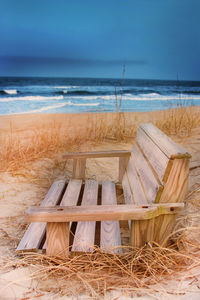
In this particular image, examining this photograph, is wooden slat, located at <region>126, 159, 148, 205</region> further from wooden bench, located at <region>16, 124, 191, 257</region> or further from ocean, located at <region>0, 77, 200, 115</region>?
ocean, located at <region>0, 77, 200, 115</region>

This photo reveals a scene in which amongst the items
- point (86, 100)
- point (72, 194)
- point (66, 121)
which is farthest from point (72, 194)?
point (86, 100)

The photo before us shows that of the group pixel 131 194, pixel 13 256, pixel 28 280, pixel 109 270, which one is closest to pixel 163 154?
pixel 131 194

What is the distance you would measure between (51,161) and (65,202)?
1849mm

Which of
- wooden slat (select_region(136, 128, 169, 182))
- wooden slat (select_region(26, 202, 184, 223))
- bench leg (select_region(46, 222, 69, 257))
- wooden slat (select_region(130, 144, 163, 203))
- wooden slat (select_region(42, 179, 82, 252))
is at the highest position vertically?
wooden slat (select_region(136, 128, 169, 182))

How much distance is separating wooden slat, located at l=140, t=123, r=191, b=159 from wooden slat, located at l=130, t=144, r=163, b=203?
0.21 m

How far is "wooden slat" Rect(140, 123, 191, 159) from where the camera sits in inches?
64.9

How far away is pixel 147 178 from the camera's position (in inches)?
80.1

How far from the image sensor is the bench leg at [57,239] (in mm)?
1751

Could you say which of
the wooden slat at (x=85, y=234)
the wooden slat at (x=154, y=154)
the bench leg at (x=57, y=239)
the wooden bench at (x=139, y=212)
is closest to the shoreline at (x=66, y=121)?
the wooden slat at (x=85, y=234)

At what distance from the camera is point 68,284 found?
5.56 ft

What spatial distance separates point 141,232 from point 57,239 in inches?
21.9

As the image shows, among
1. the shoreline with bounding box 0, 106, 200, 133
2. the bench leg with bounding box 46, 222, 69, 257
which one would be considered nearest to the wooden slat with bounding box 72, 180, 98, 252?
the bench leg with bounding box 46, 222, 69, 257

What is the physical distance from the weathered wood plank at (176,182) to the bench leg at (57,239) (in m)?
0.66

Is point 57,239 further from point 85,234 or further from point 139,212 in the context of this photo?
point 139,212
